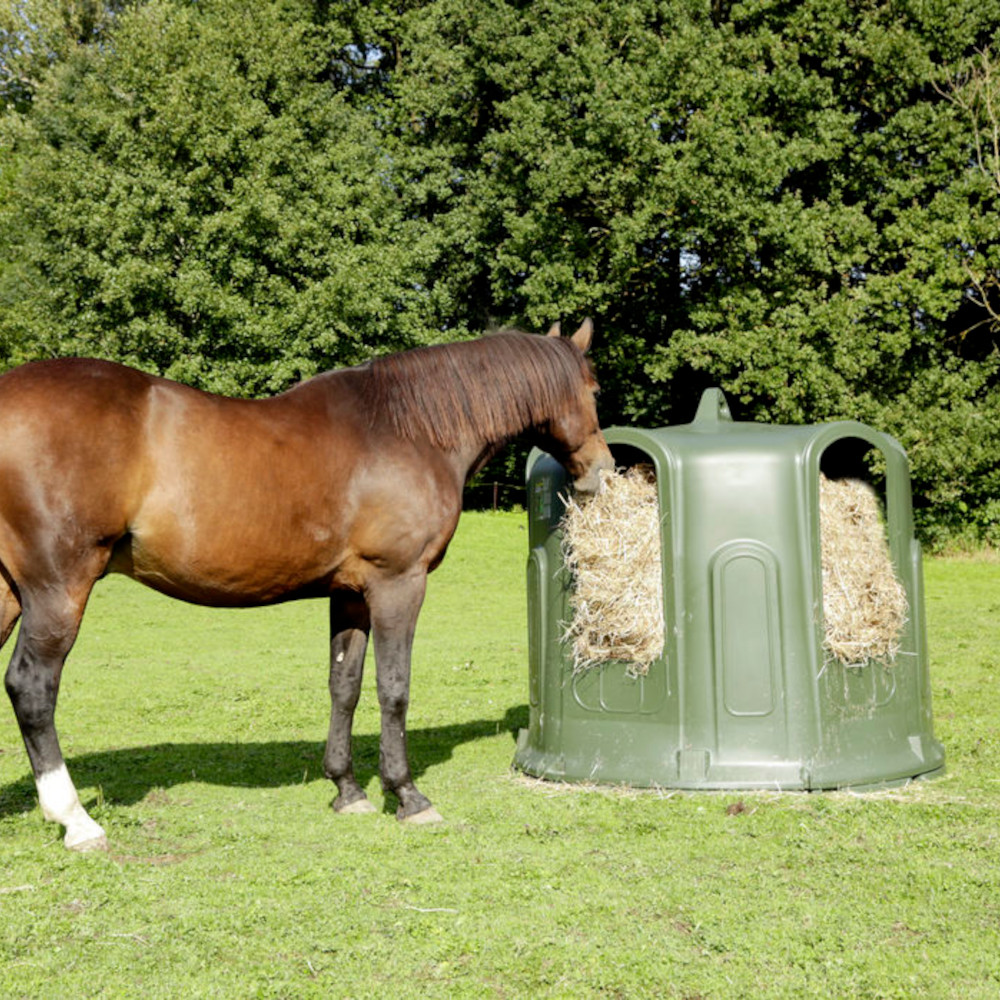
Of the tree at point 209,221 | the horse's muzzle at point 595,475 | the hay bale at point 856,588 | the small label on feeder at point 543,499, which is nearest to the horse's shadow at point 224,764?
the small label on feeder at point 543,499

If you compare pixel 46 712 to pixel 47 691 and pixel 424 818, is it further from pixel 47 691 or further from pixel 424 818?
pixel 424 818

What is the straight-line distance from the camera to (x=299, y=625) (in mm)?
16641

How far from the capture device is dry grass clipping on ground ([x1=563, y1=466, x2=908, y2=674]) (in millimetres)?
5977

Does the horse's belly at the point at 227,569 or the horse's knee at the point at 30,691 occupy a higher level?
the horse's belly at the point at 227,569

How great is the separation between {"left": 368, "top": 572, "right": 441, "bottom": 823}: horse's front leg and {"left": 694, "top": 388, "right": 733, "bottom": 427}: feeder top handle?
81.2 inches

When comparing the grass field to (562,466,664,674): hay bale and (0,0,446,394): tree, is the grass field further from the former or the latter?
(0,0,446,394): tree

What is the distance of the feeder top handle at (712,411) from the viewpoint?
661cm

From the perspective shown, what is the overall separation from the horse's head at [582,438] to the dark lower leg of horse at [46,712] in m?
2.62

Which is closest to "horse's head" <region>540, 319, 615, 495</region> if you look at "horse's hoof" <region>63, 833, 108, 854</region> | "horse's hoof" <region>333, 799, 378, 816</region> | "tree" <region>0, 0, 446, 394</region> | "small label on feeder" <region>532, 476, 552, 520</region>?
"small label on feeder" <region>532, 476, 552, 520</region>

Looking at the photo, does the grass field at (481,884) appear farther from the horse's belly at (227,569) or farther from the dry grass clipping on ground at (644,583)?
the horse's belly at (227,569)

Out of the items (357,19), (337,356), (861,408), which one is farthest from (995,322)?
(357,19)

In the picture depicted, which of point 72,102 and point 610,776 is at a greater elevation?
point 72,102

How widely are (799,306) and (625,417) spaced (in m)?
7.02

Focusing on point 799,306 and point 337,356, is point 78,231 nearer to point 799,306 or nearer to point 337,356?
point 337,356
